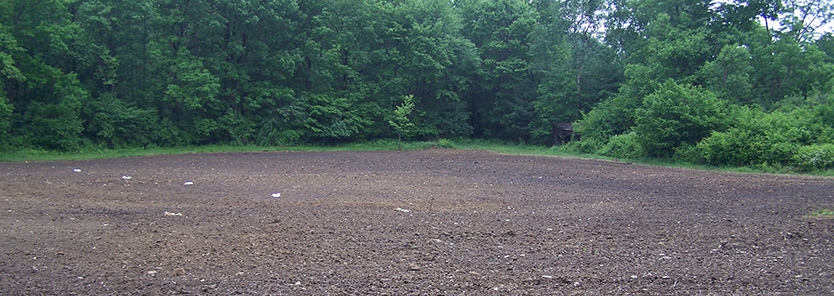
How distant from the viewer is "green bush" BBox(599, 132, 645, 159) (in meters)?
25.8

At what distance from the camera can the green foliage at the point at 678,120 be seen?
942 inches

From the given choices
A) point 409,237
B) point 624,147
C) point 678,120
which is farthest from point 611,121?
point 409,237

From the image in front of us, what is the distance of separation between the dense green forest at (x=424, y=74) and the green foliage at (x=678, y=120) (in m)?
0.08

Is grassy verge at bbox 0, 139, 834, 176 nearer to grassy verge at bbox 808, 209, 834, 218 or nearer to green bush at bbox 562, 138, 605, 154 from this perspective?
green bush at bbox 562, 138, 605, 154

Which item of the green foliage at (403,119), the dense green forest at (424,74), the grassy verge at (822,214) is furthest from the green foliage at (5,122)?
the grassy verge at (822,214)

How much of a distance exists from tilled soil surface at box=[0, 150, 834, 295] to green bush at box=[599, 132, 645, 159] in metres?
9.52

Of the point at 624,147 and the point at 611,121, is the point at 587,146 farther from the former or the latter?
the point at 624,147

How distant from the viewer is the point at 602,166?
21.9 meters

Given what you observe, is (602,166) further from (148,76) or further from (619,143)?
(148,76)

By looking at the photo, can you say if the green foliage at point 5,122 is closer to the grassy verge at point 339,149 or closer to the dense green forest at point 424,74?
the dense green forest at point 424,74

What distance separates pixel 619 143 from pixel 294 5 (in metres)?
17.8

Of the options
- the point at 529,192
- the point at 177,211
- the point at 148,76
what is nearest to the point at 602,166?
the point at 529,192

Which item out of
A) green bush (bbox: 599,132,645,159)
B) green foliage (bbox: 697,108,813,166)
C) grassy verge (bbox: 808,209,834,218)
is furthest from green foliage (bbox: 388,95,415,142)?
grassy verge (bbox: 808,209,834,218)

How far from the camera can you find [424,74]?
38.2 m
